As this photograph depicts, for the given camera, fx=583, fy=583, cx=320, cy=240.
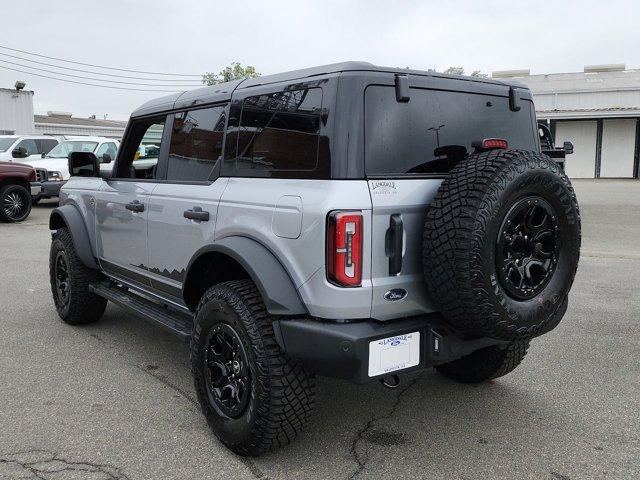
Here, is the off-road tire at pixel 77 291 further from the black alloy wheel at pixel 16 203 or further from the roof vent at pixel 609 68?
the roof vent at pixel 609 68

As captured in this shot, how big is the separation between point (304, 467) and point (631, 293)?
16.5 ft

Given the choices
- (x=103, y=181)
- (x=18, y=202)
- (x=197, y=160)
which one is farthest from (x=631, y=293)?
(x=18, y=202)

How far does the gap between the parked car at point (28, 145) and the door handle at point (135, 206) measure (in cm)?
1383

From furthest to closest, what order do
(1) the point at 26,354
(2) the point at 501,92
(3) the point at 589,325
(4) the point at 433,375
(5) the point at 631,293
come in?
1. (5) the point at 631,293
2. (3) the point at 589,325
3. (1) the point at 26,354
4. (4) the point at 433,375
5. (2) the point at 501,92

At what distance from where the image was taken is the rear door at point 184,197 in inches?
132

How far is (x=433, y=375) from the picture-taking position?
412 centimetres

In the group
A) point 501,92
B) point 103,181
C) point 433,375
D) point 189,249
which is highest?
point 501,92

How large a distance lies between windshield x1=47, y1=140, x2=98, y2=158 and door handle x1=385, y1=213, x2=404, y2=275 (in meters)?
14.9

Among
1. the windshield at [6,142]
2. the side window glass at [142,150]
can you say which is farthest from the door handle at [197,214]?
the windshield at [6,142]

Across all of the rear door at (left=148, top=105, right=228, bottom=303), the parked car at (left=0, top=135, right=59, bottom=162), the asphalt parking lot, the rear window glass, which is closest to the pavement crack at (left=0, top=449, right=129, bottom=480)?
the asphalt parking lot

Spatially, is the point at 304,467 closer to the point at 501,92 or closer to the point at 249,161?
the point at 249,161

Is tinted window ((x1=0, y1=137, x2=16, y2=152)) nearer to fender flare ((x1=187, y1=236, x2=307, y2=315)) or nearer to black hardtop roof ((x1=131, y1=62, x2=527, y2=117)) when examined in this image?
black hardtop roof ((x1=131, y1=62, x2=527, y2=117))

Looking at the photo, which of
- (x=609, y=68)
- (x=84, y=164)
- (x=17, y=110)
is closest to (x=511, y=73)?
(x=609, y=68)

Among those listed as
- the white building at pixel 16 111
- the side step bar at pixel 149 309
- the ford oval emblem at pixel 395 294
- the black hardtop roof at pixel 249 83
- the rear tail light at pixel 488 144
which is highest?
the white building at pixel 16 111
